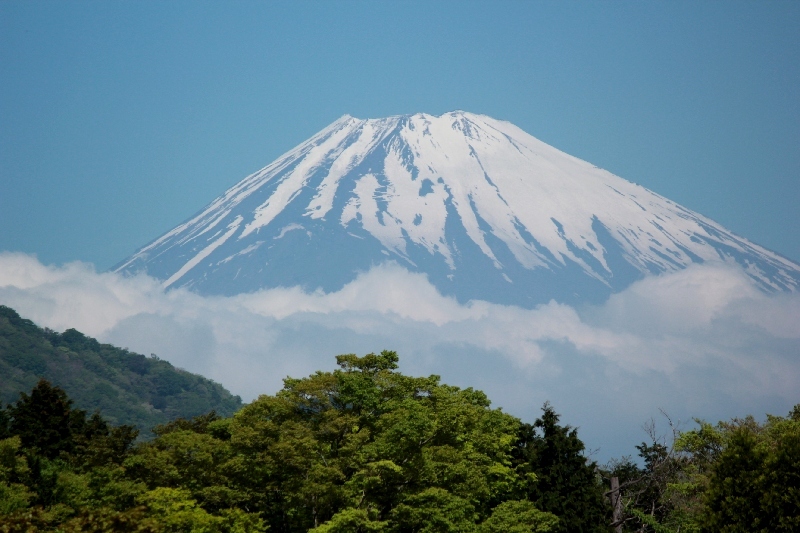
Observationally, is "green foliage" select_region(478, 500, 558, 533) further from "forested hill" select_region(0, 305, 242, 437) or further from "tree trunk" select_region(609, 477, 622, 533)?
"forested hill" select_region(0, 305, 242, 437)

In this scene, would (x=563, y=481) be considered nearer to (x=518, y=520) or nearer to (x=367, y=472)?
(x=518, y=520)

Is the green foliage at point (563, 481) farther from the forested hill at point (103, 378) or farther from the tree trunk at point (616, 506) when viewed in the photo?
the forested hill at point (103, 378)

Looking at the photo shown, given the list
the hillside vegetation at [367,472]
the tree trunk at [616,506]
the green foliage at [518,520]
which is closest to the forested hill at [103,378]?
the hillside vegetation at [367,472]

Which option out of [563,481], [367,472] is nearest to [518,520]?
[563,481]

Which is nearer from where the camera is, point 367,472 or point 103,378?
point 367,472

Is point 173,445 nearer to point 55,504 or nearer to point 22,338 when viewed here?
point 55,504

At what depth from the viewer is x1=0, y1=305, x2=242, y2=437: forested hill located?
153250 millimetres

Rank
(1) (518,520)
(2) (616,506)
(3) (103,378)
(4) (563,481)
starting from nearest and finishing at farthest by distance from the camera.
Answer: (1) (518,520)
(4) (563,481)
(2) (616,506)
(3) (103,378)

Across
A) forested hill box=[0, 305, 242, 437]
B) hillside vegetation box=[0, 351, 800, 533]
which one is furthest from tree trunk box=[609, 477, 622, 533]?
forested hill box=[0, 305, 242, 437]

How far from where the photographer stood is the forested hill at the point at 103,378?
503 ft

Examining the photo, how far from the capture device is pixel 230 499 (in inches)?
1410

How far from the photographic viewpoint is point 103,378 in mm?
170625

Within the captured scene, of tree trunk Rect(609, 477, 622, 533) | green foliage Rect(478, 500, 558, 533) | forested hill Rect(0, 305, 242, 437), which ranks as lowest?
green foliage Rect(478, 500, 558, 533)

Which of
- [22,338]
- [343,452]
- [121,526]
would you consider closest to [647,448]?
[343,452]
